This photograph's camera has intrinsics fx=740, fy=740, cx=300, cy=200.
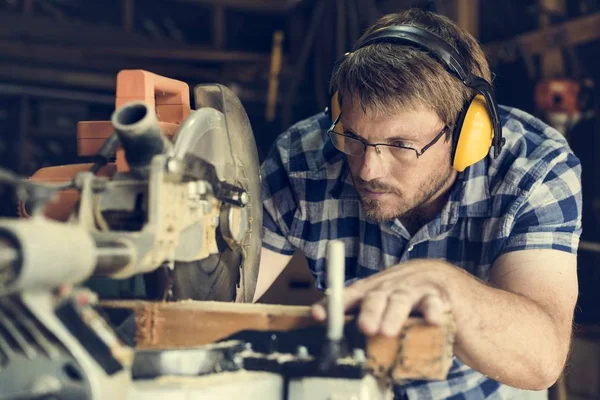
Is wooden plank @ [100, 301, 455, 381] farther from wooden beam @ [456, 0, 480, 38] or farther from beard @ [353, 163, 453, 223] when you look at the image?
wooden beam @ [456, 0, 480, 38]

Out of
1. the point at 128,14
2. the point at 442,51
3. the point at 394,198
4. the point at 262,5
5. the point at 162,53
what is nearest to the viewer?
the point at 442,51

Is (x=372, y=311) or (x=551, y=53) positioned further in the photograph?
(x=551, y=53)

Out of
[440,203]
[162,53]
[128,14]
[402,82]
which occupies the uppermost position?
[128,14]

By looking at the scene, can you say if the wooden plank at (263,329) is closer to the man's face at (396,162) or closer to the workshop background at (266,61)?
the man's face at (396,162)

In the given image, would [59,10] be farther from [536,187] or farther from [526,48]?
[536,187]

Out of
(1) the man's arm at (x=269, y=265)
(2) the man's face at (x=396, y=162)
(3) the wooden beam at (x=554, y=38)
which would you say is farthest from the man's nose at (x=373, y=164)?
(3) the wooden beam at (x=554, y=38)

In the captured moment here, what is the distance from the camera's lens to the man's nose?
5.81 ft

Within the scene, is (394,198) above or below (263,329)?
above

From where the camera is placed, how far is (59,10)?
4566mm

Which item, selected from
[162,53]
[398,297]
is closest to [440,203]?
[398,297]

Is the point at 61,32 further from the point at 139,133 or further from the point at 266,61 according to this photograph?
the point at 139,133

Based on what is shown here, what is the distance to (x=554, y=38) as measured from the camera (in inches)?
144

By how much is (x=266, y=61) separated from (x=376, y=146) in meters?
3.21

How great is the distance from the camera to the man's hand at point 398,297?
1.00m
